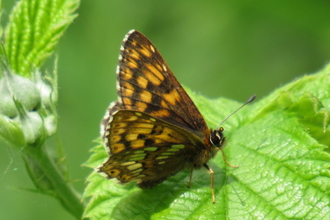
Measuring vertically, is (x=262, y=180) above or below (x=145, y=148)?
above

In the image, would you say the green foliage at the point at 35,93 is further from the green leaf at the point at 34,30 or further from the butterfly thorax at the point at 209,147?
the butterfly thorax at the point at 209,147

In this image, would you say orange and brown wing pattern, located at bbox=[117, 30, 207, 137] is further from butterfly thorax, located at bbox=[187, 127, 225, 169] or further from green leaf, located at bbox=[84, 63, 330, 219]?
green leaf, located at bbox=[84, 63, 330, 219]

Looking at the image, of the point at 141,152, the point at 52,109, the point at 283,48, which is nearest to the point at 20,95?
the point at 52,109

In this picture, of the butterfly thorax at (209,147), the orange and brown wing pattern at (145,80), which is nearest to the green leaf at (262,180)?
the butterfly thorax at (209,147)

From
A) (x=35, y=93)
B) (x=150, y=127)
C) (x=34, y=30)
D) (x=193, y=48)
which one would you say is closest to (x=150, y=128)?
(x=150, y=127)

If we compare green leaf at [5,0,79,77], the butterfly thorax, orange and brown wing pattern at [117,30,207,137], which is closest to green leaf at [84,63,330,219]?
the butterfly thorax

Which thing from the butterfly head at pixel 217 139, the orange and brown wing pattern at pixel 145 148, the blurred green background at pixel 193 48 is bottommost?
the orange and brown wing pattern at pixel 145 148

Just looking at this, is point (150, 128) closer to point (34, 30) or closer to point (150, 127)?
point (150, 127)
